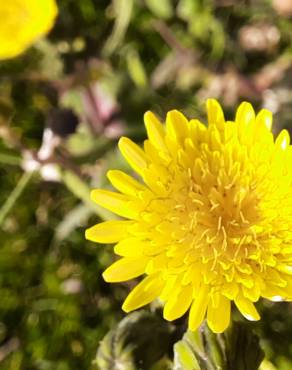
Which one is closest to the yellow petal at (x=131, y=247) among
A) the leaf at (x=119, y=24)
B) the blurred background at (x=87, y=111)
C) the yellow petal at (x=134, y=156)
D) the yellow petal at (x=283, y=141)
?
the yellow petal at (x=134, y=156)

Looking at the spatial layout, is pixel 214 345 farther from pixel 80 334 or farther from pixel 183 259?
pixel 80 334

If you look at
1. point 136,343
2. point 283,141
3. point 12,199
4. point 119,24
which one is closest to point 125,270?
point 136,343

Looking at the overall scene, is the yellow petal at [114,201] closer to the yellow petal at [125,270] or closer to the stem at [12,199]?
the yellow petal at [125,270]

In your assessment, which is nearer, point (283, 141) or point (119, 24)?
point (283, 141)

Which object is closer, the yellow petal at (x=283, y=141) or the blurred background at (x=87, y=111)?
the yellow petal at (x=283, y=141)

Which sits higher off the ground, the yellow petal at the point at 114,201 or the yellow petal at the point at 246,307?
the yellow petal at the point at 114,201

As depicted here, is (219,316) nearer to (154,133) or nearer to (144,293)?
(144,293)
